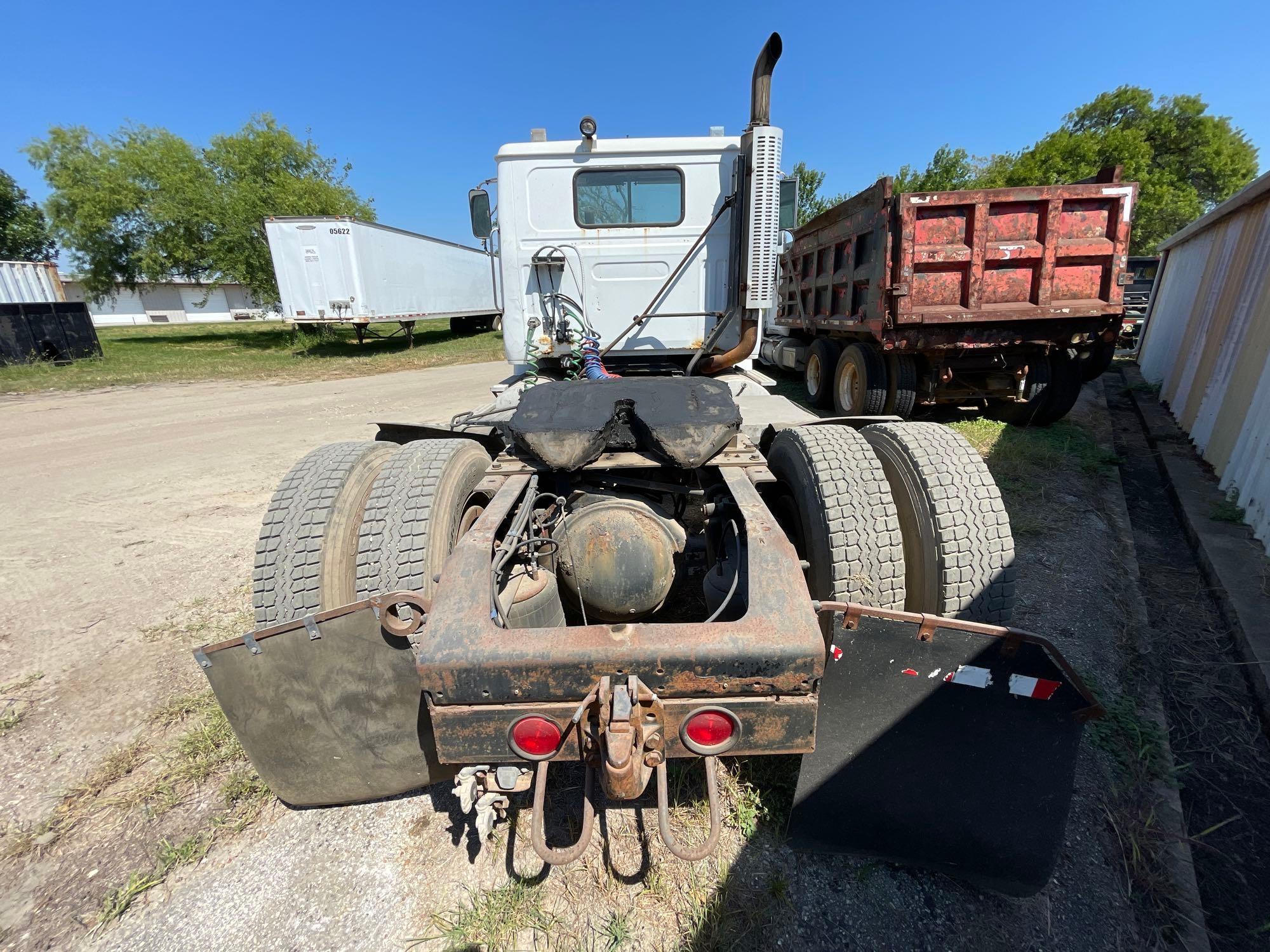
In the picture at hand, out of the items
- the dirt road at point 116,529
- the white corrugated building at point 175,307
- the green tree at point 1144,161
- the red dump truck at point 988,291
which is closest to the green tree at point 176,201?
the dirt road at point 116,529

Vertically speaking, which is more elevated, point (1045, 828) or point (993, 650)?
point (993, 650)

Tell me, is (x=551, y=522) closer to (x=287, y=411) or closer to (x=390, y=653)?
(x=390, y=653)

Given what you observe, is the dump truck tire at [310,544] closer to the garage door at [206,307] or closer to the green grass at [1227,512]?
the green grass at [1227,512]

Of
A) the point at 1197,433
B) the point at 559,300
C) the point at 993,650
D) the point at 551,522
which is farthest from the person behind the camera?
the point at 1197,433

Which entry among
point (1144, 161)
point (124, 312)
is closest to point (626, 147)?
point (1144, 161)

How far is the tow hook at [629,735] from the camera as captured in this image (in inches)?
51.6

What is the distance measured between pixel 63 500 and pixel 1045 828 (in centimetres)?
807

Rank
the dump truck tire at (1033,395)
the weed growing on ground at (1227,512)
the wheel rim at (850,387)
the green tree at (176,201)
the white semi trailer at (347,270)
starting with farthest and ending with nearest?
the green tree at (176,201), the white semi trailer at (347,270), the wheel rim at (850,387), the dump truck tire at (1033,395), the weed growing on ground at (1227,512)

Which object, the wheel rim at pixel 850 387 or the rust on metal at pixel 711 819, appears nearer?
the rust on metal at pixel 711 819

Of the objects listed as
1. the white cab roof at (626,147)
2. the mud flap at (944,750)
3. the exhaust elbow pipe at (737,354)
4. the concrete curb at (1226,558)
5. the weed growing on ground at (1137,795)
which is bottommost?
the weed growing on ground at (1137,795)

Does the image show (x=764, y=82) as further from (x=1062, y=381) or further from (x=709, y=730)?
(x=1062, y=381)

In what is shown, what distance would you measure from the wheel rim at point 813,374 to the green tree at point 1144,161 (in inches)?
1017

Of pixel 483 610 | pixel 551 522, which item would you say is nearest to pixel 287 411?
pixel 551 522

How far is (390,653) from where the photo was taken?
1734 mm
